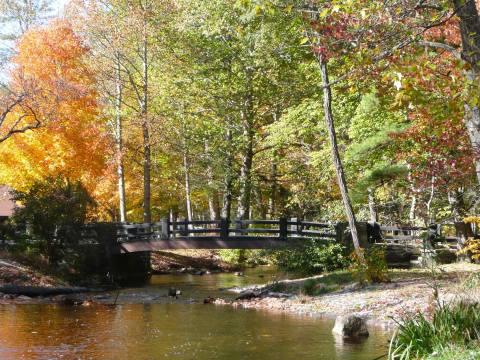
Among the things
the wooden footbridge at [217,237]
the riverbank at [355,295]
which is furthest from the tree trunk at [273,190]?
the riverbank at [355,295]

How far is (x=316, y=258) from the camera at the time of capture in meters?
20.4

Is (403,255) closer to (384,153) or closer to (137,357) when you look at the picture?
(384,153)

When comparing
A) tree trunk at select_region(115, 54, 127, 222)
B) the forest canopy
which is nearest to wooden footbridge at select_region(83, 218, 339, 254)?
the forest canopy

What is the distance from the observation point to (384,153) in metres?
20.3

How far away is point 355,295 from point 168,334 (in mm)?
5228

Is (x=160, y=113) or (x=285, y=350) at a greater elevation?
(x=160, y=113)

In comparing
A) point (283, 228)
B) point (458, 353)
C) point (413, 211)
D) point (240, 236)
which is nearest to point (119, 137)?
point (240, 236)

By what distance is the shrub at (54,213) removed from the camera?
71.4 feet

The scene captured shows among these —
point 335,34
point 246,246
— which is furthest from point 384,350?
point 246,246

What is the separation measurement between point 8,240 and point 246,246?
8521 mm

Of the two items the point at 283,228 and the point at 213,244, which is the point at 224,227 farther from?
the point at 283,228

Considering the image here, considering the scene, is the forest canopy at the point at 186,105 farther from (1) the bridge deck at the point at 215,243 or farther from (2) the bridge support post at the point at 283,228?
(1) the bridge deck at the point at 215,243

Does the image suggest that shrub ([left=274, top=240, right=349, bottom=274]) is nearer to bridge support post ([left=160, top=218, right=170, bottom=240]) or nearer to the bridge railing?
the bridge railing

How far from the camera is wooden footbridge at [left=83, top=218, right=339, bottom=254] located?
22.1 metres
